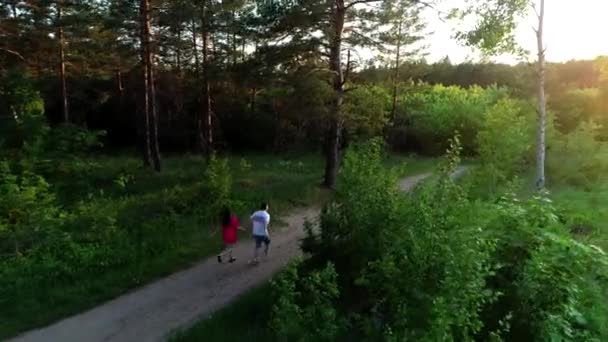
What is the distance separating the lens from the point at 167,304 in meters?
11.1

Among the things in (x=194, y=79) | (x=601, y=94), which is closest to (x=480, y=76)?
(x=601, y=94)

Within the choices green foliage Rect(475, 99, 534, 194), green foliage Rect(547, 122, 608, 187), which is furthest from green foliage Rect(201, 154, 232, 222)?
green foliage Rect(547, 122, 608, 187)

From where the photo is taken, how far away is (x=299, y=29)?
19.6 metres

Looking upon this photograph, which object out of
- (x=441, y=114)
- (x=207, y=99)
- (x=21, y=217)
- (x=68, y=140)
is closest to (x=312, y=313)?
(x=21, y=217)

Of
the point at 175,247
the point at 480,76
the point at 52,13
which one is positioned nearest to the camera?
the point at 175,247

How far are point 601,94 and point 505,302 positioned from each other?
32.5 meters

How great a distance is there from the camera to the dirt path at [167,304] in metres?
9.62

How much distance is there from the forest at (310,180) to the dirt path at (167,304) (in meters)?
0.42

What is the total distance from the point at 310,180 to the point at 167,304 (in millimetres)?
13212

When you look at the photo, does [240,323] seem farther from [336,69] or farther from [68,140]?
[68,140]

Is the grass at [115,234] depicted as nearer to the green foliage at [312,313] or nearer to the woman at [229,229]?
the woman at [229,229]

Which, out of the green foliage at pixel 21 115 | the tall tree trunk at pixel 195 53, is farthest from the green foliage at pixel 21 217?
the tall tree trunk at pixel 195 53

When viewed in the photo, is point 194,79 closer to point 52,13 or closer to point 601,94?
point 52,13

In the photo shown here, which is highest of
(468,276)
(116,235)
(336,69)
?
(336,69)
